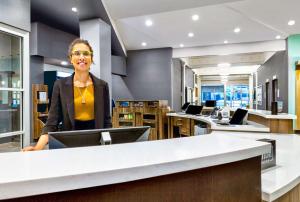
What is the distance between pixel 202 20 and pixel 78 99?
6.20m

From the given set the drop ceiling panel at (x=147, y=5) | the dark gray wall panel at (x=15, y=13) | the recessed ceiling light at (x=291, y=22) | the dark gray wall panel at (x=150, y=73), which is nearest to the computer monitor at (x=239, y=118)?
the drop ceiling panel at (x=147, y=5)

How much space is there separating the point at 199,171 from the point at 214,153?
97 mm

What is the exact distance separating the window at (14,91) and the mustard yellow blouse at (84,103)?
7.08ft

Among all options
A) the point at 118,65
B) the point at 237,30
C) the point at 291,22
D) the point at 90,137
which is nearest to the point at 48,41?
the point at 118,65

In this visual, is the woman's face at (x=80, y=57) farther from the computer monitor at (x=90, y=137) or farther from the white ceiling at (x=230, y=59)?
the white ceiling at (x=230, y=59)

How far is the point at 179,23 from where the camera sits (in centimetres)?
743

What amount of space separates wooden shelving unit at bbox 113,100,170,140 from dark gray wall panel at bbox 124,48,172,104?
2.93 metres

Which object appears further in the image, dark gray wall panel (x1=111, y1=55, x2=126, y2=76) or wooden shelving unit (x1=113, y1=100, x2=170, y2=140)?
dark gray wall panel (x1=111, y1=55, x2=126, y2=76)

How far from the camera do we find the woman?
178cm

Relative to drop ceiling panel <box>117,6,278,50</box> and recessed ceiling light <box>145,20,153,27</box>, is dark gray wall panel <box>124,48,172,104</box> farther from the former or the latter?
recessed ceiling light <box>145,20,153,27</box>

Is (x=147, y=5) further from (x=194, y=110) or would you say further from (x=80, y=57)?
(x=80, y=57)

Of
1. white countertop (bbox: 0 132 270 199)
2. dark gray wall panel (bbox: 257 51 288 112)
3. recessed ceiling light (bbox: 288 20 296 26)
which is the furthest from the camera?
dark gray wall panel (bbox: 257 51 288 112)

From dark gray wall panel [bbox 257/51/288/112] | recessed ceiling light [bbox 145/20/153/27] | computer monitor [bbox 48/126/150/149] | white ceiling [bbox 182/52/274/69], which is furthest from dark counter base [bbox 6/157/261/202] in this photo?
white ceiling [bbox 182/52/274/69]

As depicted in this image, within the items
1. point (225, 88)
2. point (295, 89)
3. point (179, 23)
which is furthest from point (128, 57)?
point (225, 88)
